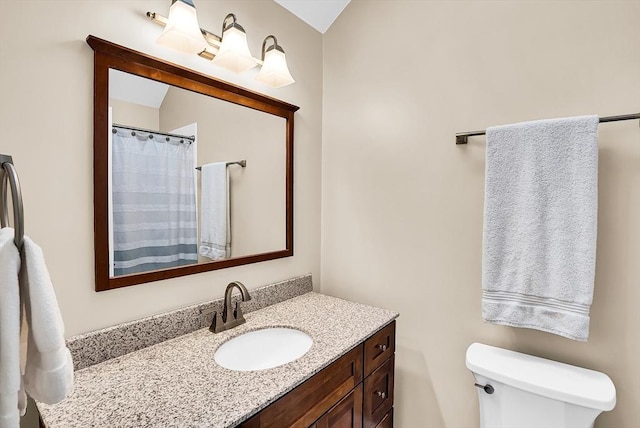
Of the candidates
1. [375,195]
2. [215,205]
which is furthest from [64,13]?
[375,195]

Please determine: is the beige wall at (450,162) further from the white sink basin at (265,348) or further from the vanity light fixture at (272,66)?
the white sink basin at (265,348)

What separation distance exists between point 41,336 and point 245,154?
1.09m

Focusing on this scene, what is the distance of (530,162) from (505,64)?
0.45 meters

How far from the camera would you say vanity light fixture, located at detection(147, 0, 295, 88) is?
3.62 feet

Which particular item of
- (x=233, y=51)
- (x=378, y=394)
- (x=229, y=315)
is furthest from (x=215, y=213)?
(x=378, y=394)

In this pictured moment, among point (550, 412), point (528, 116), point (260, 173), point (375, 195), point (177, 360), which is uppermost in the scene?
point (528, 116)

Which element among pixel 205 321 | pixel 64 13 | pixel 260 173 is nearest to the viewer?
pixel 64 13

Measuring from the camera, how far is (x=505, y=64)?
1.32 m

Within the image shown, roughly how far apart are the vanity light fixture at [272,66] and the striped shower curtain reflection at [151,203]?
1.54 ft

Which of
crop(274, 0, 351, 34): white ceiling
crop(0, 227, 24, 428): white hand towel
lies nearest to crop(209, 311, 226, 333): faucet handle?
crop(0, 227, 24, 428): white hand towel

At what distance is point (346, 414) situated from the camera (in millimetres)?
1170

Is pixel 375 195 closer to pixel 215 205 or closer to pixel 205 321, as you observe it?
pixel 215 205

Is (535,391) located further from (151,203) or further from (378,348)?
(151,203)

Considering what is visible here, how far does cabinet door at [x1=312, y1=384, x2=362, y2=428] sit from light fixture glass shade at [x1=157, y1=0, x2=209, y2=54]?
137 cm
